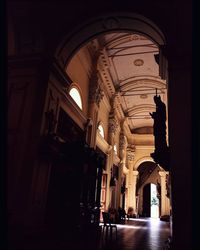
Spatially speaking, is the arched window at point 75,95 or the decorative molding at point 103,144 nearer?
the arched window at point 75,95

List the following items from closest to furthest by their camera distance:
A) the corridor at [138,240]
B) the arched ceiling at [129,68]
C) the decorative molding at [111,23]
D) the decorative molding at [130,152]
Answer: the corridor at [138,240] → the decorative molding at [111,23] → the arched ceiling at [129,68] → the decorative molding at [130,152]

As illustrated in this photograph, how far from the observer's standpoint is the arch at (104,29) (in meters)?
6.69

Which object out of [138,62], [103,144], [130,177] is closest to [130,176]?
[130,177]

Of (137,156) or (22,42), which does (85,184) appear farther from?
(137,156)

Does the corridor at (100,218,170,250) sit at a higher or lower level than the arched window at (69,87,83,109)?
lower

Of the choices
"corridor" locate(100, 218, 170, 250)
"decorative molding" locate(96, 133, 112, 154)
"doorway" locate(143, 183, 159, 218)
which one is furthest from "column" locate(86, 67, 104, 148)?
"doorway" locate(143, 183, 159, 218)

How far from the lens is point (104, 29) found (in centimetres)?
732

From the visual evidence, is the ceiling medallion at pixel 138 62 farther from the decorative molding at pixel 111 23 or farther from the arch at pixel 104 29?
the decorative molding at pixel 111 23

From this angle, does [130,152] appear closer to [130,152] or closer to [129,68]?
[130,152]

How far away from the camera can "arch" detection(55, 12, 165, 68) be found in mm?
6691

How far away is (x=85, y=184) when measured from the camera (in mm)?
7398

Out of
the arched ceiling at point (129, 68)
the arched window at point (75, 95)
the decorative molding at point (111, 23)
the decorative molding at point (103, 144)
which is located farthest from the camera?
the decorative molding at point (103, 144)

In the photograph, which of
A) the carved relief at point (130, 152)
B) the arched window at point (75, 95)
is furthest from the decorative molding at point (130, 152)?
the arched window at point (75, 95)

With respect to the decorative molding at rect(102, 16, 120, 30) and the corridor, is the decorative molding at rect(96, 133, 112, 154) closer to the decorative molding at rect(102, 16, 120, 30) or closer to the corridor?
the corridor
